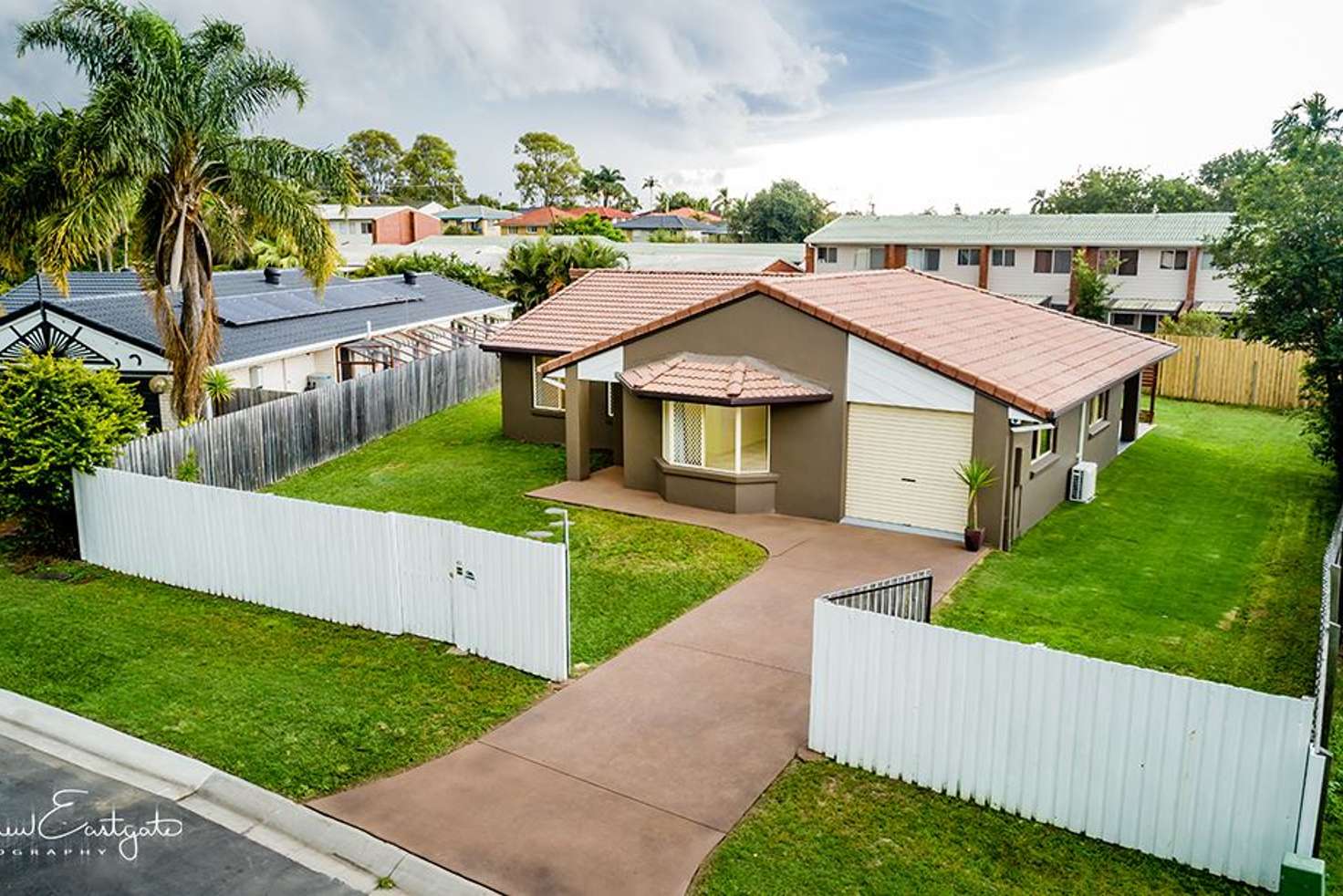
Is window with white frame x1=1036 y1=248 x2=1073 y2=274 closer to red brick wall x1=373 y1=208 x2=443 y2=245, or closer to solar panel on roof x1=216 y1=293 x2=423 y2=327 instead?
solar panel on roof x1=216 y1=293 x2=423 y2=327

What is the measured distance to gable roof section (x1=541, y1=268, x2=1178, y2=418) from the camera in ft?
56.0

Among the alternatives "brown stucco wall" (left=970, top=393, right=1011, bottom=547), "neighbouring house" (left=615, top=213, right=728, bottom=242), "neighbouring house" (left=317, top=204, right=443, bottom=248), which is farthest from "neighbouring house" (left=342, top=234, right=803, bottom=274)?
"neighbouring house" (left=615, top=213, right=728, bottom=242)

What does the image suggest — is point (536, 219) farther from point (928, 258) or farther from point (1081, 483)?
point (1081, 483)

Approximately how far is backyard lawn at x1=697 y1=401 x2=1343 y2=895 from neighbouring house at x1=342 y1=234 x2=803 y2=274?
30326mm

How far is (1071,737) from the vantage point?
852 centimetres

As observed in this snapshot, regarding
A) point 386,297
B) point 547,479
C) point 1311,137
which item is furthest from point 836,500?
point 386,297

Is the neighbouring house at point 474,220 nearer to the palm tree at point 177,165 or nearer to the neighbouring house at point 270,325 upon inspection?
the neighbouring house at point 270,325

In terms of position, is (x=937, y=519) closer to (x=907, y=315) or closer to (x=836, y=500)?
(x=836, y=500)

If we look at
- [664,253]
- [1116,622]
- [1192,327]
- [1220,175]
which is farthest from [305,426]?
[1220,175]

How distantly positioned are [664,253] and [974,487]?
47.7 meters

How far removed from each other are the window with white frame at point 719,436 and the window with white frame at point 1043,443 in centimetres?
452

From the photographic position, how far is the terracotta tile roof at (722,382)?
58.4 ft

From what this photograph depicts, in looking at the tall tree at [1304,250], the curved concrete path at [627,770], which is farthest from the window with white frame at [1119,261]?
the curved concrete path at [627,770]

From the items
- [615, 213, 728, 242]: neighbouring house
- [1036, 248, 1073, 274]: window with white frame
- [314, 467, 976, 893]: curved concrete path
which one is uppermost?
[615, 213, 728, 242]: neighbouring house
